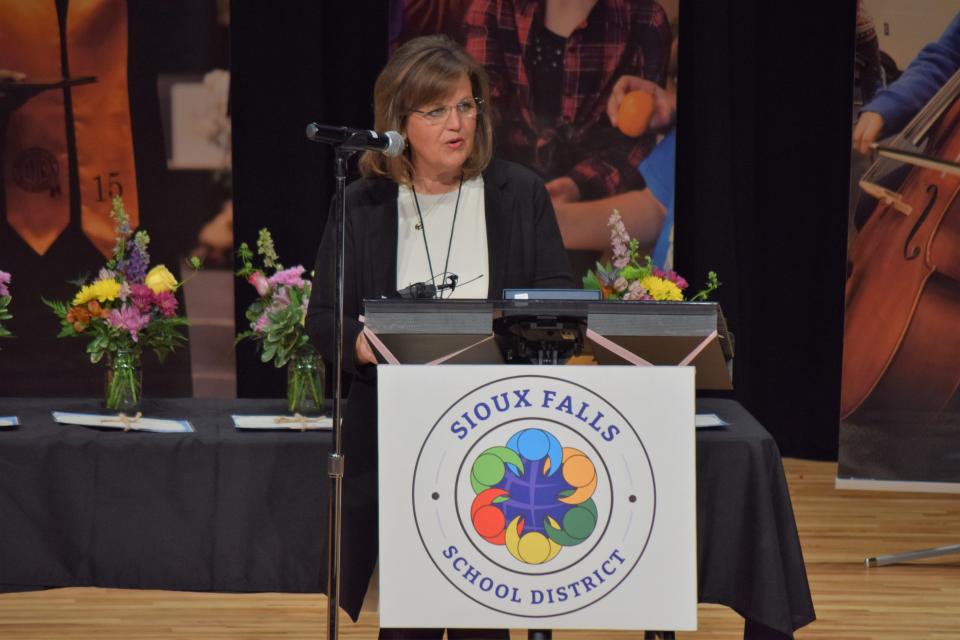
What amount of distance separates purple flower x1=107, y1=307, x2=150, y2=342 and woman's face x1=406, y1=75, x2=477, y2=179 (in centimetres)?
106

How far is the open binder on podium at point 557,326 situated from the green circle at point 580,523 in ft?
0.82

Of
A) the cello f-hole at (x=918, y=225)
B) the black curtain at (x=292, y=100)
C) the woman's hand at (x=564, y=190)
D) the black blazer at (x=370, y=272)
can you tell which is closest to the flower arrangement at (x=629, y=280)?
the black blazer at (x=370, y=272)

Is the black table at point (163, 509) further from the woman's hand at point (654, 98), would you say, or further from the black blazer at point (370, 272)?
the woman's hand at point (654, 98)

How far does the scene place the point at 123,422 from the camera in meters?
2.97

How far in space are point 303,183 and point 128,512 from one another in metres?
2.32

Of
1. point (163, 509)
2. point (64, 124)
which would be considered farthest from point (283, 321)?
point (64, 124)

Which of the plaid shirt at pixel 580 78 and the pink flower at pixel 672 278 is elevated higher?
the plaid shirt at pixel 580 78

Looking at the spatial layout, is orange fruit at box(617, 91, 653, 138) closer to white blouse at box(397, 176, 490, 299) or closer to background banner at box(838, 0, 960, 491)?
background banner at box(838, 0, 960, 491)

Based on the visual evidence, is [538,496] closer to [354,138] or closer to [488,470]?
[488,470]

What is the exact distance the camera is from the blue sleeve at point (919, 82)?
442 cm

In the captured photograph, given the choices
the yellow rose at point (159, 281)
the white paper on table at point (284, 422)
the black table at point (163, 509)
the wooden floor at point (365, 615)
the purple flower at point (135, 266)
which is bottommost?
the wooden floor at point (365, 615)

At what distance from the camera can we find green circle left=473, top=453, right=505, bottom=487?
6.02ft

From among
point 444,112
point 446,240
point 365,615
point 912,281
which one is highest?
point 444,112

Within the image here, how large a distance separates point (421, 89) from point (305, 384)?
1050 millimetres
